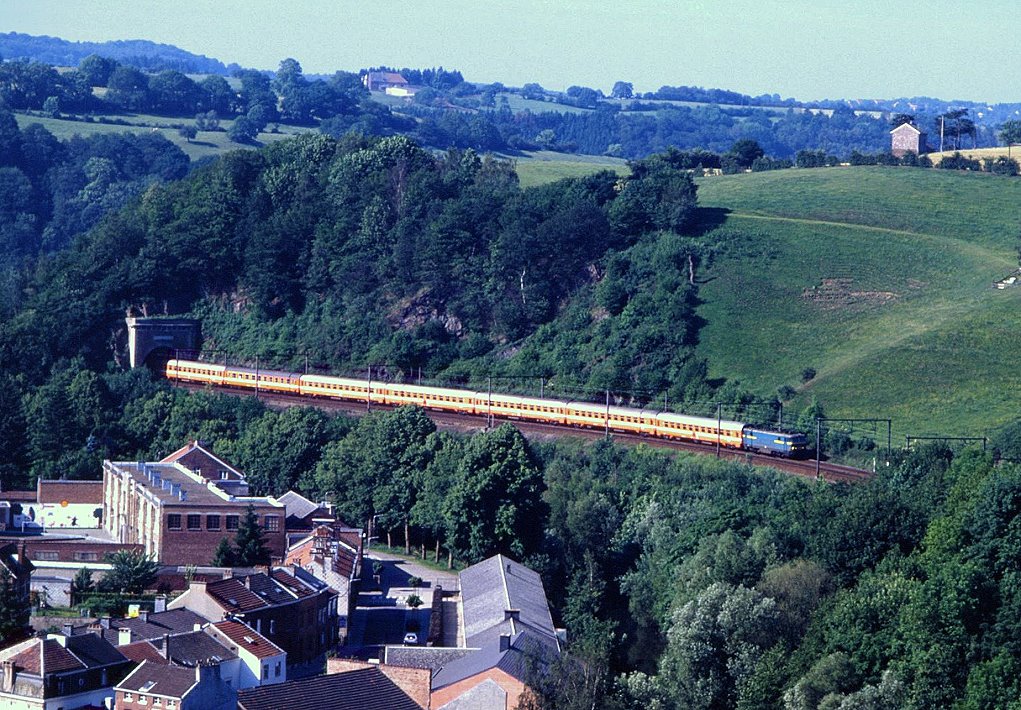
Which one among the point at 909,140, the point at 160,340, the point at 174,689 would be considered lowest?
the point at 160,340

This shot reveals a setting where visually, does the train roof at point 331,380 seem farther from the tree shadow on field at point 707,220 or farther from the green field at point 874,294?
the tree shadow on field at point 707,220

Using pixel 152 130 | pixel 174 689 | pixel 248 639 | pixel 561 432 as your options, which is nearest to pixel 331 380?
pixel 561 432

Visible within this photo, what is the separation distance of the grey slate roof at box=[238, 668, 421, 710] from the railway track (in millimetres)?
26716

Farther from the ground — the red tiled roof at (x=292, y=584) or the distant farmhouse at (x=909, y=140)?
the distant farmhouse at (x=909, y=140)

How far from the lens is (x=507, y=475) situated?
233 ft

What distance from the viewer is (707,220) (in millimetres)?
112812

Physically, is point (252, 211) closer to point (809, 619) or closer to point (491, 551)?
point (491, 551)

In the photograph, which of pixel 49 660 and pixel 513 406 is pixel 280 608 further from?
pixel 513 406

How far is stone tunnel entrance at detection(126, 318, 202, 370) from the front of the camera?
107562 millimetres

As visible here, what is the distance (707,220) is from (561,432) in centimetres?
3049

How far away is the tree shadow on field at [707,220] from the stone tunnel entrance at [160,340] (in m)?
28.1

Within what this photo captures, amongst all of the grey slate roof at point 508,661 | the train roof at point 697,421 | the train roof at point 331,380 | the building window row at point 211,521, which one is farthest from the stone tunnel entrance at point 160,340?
the grey slate roof at point 508,661

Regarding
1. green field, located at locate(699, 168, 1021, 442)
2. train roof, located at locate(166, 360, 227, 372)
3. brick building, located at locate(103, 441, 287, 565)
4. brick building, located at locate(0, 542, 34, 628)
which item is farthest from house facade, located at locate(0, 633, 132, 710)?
train roof, located at locate(166, 360, 227, 372)

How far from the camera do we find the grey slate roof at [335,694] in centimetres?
4647
